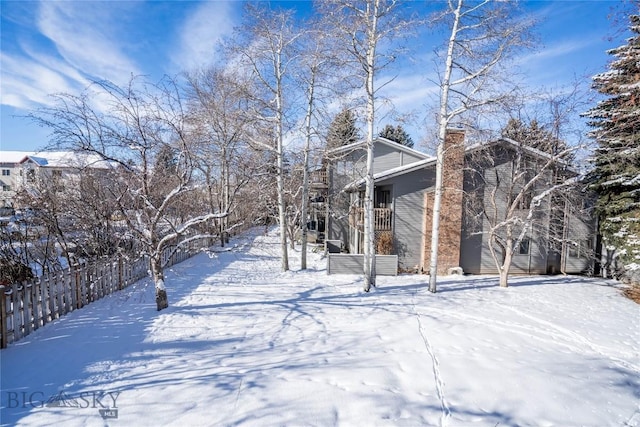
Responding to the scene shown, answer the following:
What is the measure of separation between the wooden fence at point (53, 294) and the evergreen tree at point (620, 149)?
14779mm

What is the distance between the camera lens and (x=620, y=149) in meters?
11.4

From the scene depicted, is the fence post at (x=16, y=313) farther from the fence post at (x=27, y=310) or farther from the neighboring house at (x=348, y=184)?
the neighboring house at (x=348, y=184)

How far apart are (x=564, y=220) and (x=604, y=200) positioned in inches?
59.4

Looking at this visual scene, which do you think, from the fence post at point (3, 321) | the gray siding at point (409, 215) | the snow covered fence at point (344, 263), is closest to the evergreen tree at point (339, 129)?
the gray siding at point (409, 215)

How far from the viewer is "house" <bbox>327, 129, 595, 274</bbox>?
39.7 ft

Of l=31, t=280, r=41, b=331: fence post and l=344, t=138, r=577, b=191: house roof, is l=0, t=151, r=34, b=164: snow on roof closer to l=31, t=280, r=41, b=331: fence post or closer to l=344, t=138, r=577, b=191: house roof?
l=31, t=280, r=41, b=331: fence post

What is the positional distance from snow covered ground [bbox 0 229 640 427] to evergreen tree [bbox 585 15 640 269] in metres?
4.26

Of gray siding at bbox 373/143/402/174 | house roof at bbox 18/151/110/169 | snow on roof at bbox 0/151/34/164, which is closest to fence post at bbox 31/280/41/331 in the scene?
house roof at bbox 18/151/110/169

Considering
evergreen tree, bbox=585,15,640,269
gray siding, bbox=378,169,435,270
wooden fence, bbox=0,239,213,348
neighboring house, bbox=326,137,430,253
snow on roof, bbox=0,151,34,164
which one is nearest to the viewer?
wooden fence, bbox=0,239,213,348

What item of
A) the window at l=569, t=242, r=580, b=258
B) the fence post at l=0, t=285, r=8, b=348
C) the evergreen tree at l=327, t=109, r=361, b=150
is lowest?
the fence post at l=0, t=285, r=8, b=348

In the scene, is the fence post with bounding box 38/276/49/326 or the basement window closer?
the fence post with bounding box 38/276/49/326

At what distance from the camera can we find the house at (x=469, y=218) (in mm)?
12094

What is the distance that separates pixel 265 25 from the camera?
10312 mm

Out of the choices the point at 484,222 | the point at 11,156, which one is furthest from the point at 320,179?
the point at 11,156
